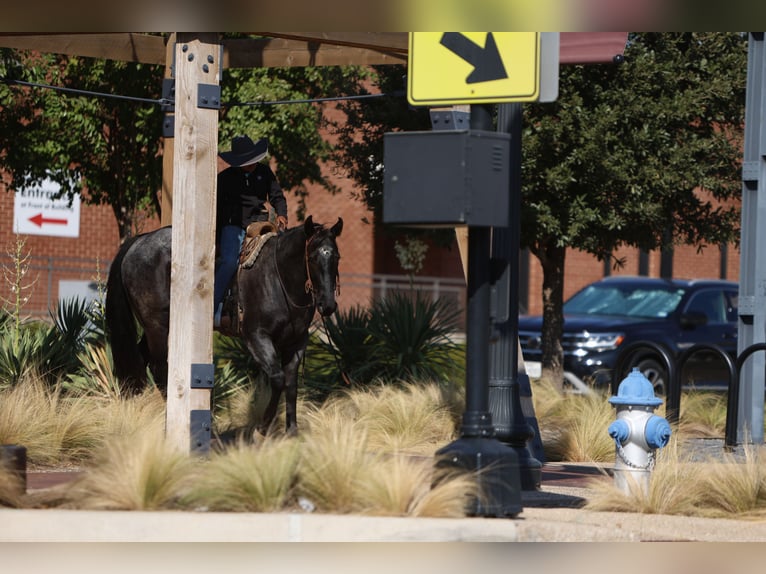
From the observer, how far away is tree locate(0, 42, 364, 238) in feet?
61.6

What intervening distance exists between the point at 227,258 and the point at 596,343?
8.68 metres

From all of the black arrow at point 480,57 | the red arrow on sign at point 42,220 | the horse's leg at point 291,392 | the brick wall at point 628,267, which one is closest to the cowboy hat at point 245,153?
the horse's leg at point 291,392

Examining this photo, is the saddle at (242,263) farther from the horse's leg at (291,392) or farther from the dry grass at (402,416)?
the dry grass at (402,416)

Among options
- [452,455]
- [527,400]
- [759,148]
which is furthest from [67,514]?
[759,148]

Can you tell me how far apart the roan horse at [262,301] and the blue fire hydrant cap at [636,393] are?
2584mm

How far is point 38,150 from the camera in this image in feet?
62.5

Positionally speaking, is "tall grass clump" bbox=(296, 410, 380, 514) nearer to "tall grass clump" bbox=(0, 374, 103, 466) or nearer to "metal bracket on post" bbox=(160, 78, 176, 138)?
"tall grass clump" bbox=(0, 374, 103, 466)

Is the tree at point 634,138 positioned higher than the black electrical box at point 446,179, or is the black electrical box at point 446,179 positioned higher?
the tree at point 634,138

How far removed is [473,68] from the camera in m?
8.49

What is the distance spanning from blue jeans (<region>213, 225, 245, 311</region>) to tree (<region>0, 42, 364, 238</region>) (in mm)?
6677

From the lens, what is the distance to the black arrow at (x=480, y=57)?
8430 mm

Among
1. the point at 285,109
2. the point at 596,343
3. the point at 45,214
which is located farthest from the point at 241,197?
the point at 45,214

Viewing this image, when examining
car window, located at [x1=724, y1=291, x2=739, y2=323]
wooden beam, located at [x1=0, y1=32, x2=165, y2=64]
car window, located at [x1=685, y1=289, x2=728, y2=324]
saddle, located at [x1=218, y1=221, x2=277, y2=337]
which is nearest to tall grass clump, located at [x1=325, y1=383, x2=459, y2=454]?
saddle, located at [x1=218, y1=221, x2=277, y2=337]

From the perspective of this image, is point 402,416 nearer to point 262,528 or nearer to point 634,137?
point 262,528
